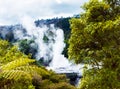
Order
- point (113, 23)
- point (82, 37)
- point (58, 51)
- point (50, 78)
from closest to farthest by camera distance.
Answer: point (113, 23)
point (82, 37)
point (50, 78)
point (58, 51)

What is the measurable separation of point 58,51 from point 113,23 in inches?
4210

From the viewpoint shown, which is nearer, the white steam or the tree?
the tree

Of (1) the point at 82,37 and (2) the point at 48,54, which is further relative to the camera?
(2) the point at 48,54

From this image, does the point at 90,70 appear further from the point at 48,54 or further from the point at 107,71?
the point at 48,54

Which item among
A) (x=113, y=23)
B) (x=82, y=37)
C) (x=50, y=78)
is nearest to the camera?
(x=113, y=23)

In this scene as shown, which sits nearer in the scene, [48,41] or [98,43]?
[98,43]

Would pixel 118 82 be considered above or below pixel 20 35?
below

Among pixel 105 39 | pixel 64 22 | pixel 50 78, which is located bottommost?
pixel 50 78

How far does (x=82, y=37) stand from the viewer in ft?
77.7

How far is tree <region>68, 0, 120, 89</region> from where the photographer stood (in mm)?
22266

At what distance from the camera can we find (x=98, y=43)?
2338 cm

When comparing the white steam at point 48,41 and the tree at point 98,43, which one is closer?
the tree at point 98,43

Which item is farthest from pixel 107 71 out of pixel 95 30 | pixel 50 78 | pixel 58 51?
pixel 58 51

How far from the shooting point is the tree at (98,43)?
73.0 feet
